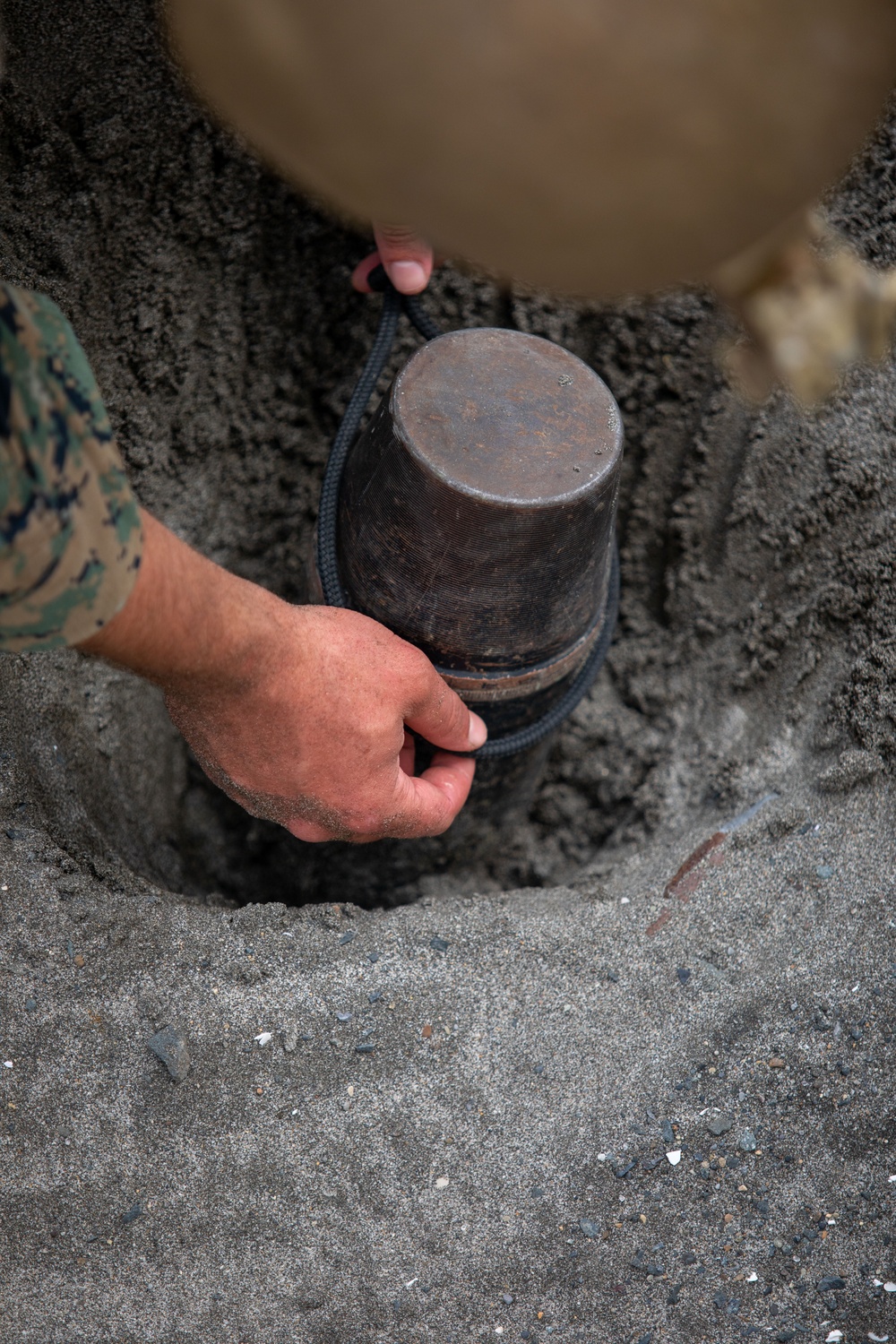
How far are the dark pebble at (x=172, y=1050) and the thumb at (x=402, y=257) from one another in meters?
1.40

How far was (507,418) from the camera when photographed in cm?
142

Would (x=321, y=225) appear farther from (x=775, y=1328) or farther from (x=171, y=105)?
(x=775, y=1328)

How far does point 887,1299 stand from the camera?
1174 millimetres

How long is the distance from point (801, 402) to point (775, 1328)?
5.65ft

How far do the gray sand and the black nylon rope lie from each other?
303 mm

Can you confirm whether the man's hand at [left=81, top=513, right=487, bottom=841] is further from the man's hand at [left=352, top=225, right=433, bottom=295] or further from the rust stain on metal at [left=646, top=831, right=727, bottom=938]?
the man's hand at [left=352, top=225, right=433, bottom=295]

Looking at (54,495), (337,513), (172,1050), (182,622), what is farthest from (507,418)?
(172,1050)

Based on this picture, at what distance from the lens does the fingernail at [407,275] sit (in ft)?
5.65

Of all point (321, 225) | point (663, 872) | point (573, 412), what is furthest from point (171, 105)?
point (663, 872)

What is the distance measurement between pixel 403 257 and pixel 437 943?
4.23 feet

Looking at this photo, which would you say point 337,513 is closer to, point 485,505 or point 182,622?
point 485,505

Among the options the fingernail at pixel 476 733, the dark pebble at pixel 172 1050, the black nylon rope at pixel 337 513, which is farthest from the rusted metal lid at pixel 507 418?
the dark pebble at pixel 172 1050

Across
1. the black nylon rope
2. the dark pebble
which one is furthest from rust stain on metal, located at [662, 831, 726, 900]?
the dark pebble

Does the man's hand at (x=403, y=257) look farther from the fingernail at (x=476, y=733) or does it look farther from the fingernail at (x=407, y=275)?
the fingernail at (x=476, y=733)
